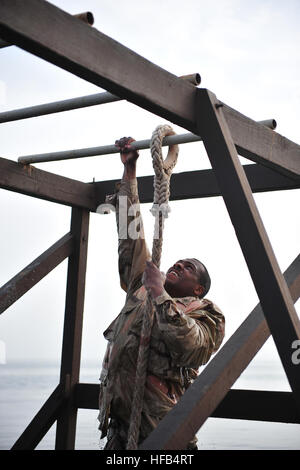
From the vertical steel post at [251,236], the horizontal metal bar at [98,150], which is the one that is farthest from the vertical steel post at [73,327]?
the vertical steel post at [251,236]

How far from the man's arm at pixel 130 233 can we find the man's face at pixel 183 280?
0.16m

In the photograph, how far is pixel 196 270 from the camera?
130 inches

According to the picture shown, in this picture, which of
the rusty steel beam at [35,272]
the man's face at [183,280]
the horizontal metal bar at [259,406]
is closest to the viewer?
the man's face at [183,280]

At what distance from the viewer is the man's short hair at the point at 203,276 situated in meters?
3.30

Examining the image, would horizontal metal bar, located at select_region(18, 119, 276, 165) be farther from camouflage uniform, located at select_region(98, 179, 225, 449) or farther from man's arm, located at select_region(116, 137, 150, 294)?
camouflage uniform, located at select_region(98, 179, 225, 449)

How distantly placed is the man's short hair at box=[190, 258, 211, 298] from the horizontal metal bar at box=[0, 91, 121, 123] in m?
0.80

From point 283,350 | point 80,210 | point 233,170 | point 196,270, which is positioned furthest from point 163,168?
point 80,210

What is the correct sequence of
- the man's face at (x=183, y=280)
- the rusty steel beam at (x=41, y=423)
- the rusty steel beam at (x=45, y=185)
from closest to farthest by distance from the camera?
the man's face at (x=183, y=280) → the rusty steel beam at (x=45, y=185) → the rusty steel beam at (x=41, y=423)

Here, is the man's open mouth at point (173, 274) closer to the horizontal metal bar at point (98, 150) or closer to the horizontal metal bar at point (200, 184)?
the horizontal metal bar at point (98, 150)

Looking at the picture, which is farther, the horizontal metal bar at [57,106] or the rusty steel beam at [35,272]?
the rusty steel beam at [35,272]

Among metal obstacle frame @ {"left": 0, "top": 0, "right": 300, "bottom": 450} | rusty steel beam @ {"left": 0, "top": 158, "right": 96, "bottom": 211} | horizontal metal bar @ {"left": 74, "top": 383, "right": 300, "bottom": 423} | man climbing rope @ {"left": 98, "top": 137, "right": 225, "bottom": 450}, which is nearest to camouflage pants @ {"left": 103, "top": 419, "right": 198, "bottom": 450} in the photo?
man climbing rope @ {"left": 98, "top": 137, "right": 225, "bottom": 450}

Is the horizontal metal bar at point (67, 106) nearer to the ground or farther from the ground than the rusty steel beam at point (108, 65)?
farther from the ground

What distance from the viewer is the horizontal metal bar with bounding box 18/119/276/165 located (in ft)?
10.1
